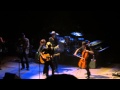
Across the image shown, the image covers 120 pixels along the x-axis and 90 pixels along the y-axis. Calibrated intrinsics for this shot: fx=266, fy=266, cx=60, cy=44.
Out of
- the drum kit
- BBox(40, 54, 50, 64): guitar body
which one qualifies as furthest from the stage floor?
the drum kit

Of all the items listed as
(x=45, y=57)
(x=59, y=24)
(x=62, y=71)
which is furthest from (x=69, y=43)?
(x=45, y=57)

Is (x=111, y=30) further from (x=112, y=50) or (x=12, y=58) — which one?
(x=12, y=58)

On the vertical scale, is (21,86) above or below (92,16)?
below

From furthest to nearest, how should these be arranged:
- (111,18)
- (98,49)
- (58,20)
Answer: (58,20) < (111,18) < (98,49)

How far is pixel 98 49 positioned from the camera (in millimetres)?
13062

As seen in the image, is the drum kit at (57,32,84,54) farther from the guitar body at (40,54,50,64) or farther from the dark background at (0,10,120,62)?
the guitar body at (40,54,50,64)

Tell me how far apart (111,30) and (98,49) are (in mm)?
3660

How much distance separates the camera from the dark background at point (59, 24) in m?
16.1

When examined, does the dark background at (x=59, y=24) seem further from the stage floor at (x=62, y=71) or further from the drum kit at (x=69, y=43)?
the stage floor at (x=62, y=71)

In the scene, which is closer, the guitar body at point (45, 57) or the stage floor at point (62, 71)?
the guitar body at point (45, 57)

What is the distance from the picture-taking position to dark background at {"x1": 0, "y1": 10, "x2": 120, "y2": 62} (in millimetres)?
16109

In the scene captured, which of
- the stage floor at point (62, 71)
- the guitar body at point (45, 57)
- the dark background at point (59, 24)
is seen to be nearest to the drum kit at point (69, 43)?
the stage floor at point (62, 71)

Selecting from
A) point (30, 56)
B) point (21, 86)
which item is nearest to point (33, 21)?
point (30, 56)

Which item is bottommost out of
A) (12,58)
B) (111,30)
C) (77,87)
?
(77,87)
